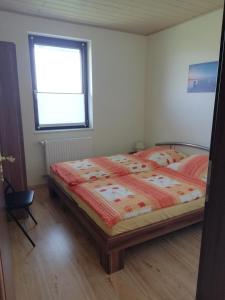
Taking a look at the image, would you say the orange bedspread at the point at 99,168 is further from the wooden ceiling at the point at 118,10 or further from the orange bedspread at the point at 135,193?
the wooden ceiling at the point at 118,10

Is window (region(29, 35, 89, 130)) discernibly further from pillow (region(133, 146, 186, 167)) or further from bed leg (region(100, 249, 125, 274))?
bed leg (region(100, 249, 125, 274))

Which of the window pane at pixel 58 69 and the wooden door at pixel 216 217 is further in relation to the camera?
the window pane at pixel 58 69

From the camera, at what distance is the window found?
3492 millimetres

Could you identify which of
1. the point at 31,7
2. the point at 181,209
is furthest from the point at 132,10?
the point at 181,209

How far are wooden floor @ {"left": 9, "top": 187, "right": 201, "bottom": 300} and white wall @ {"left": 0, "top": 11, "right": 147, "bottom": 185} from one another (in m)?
Result: 1.59

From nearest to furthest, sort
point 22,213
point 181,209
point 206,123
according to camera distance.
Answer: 1. point 181,209
2. point 22,213
3. point 206,123

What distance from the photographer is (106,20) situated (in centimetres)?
332

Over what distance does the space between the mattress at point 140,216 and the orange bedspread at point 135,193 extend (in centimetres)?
3

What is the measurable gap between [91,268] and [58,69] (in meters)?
3.01

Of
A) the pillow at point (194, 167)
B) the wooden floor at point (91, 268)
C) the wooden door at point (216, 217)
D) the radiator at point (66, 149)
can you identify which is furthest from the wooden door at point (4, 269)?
the radiator at point (66, 149)

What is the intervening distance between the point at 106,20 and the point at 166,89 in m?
1.47

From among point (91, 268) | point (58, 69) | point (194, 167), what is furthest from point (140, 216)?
point (58, 69)

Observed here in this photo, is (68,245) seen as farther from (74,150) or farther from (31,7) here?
(31,7)

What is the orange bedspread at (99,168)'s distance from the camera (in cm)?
281
